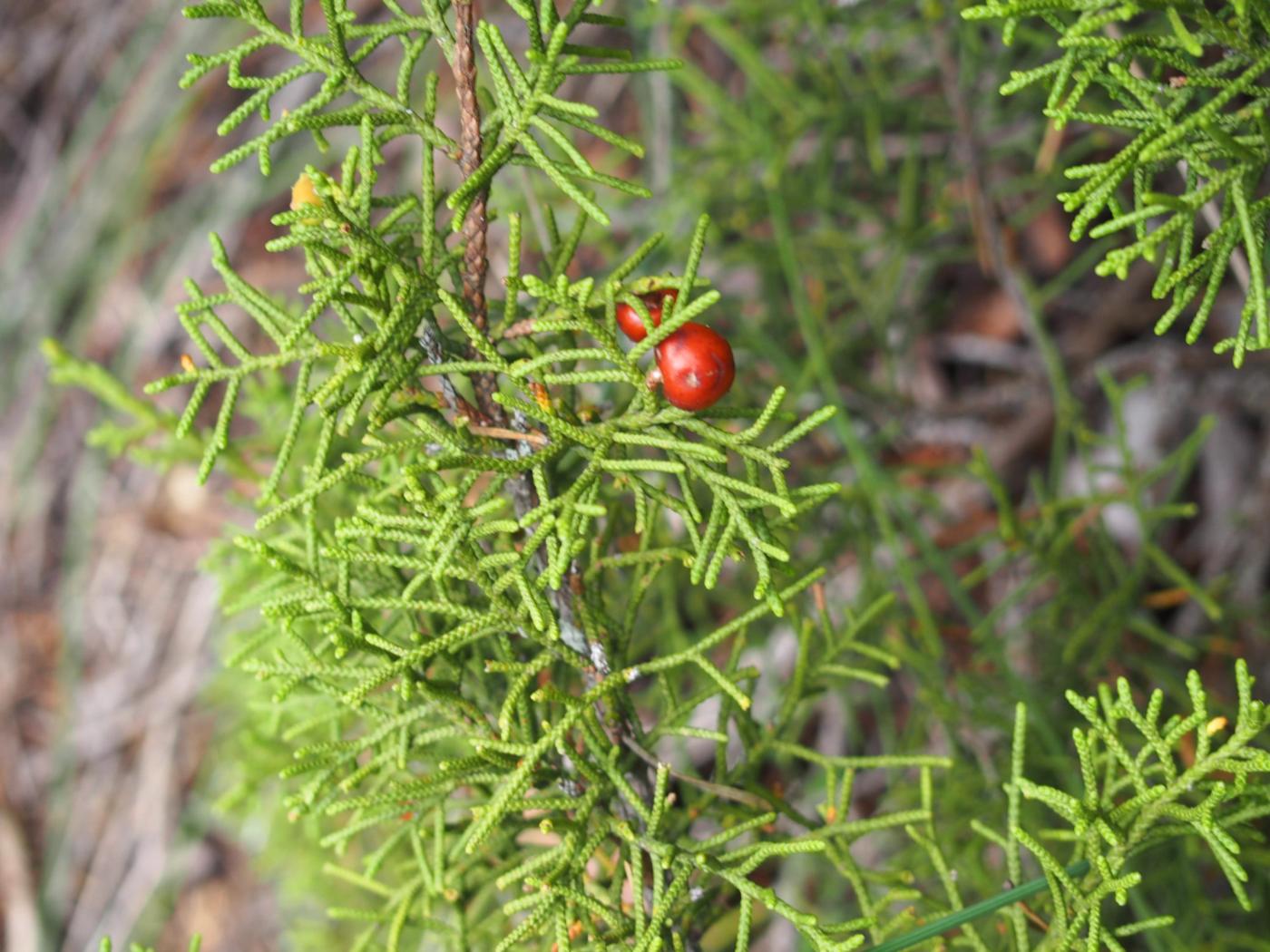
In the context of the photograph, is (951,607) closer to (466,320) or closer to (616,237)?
(616,237)

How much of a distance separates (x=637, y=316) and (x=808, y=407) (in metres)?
1.35

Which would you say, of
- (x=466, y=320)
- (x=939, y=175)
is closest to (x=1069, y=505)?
(x=939, y=175)

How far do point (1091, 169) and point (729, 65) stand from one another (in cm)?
206

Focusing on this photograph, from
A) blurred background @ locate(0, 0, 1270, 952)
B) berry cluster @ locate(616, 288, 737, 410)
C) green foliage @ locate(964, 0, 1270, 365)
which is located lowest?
blurred background @ locate(0, 0, 1270, 952)

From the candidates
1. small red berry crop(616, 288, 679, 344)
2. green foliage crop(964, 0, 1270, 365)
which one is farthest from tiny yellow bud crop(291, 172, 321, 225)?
green foliage crop(964, 0, 1270, 365)

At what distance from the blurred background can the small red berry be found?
26.0 inches

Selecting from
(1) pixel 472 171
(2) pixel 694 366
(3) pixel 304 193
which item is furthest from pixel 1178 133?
(3) pixel 304 193

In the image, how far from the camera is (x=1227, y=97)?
78 centimetres

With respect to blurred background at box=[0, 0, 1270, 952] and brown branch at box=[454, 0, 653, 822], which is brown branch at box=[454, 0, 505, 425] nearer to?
brown branch at box=[454, 0, 653, 822]

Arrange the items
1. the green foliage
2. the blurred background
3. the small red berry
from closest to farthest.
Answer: the green foliage
the small red berry
the blurred background

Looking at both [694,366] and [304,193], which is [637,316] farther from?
[304,193]

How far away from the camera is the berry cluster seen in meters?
0.83

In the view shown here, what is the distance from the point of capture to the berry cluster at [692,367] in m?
0.83

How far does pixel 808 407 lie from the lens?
220cm
